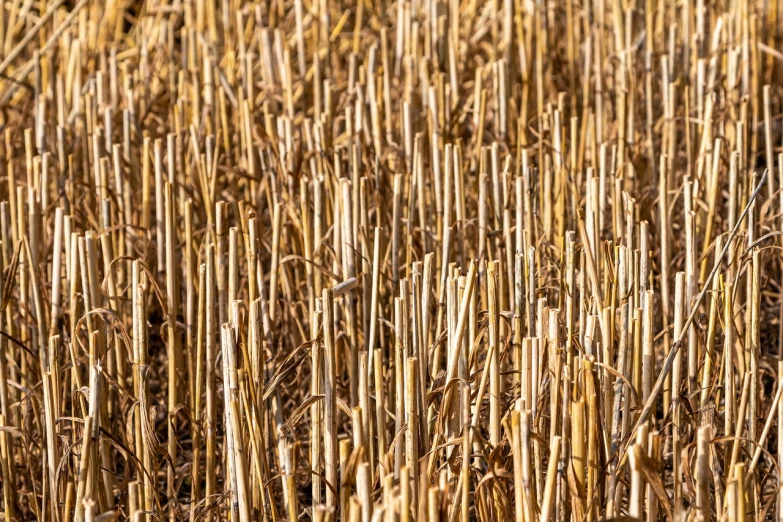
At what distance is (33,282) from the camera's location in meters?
1.36

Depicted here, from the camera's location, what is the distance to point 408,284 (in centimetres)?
119

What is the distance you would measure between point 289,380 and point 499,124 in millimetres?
685

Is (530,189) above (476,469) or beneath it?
above

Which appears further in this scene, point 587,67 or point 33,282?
point 587,67

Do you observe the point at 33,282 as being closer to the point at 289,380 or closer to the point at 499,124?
the point at 289,380

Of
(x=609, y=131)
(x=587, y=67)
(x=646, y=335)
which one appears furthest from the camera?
(x=587, y=67)

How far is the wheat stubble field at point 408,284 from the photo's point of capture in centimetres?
99

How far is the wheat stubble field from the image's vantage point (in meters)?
0.99

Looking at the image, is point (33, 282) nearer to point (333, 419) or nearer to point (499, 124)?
point (333, 419)

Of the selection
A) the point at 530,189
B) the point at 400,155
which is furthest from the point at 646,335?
the point at 400,155

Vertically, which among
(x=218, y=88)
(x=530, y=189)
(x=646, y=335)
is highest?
(x=218, y=88)

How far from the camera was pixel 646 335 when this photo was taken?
1.00 meters

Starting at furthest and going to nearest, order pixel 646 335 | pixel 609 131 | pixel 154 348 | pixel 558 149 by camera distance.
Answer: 1. pixel 609 131
2. pixel 154 348
3. pixel 558 149
4. pixel 646 335

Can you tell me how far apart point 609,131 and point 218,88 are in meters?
0.76
